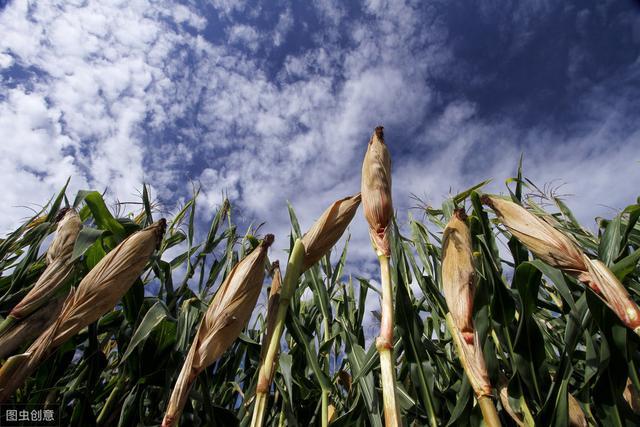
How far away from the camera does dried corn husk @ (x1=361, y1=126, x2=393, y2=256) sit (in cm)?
72

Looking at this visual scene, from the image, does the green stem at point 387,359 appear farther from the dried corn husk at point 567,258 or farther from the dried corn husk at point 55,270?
the dried corn husk at point 55,270

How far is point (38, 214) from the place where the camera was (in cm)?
160

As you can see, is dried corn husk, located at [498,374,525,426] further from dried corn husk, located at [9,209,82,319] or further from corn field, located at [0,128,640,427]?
dried corn husk, located at [9,209,82,319]

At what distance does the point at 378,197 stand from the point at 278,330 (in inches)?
12.5

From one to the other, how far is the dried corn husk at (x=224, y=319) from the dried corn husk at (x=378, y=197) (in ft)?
0.72

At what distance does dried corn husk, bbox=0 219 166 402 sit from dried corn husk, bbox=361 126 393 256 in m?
0.50

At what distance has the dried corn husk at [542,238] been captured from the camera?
27.5 inches

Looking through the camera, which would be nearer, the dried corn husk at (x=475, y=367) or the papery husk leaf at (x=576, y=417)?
the dried corn husk at (x=475, y=367)

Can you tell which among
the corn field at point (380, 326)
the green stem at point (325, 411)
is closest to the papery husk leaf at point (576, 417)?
the corn field at point (380, 326)

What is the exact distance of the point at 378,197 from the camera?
0.73 metres

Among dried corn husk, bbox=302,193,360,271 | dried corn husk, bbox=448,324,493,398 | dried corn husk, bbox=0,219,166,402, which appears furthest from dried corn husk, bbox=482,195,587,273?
dried corn husk, bbox=0,219,166,402

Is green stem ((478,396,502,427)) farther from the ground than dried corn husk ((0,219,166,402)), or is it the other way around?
dried corn husk ((0,219,166,402))

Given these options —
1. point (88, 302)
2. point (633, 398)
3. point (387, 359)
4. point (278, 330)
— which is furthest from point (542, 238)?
point (88, 302)

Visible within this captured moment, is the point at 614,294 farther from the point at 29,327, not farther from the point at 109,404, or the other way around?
the point at 109,404
